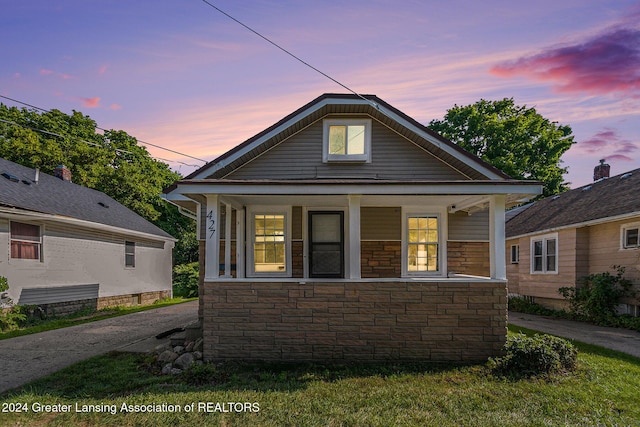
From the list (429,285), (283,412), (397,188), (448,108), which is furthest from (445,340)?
(448,108)

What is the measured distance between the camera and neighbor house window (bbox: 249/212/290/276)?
9211 millimetres

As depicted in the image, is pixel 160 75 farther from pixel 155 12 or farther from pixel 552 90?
pixel 552 90

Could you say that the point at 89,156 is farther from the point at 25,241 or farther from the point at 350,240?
the point at 350,240

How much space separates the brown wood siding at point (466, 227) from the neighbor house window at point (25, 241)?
1251 cm

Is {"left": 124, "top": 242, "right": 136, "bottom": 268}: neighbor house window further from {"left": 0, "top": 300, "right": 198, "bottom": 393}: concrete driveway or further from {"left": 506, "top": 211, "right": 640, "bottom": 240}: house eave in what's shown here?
{"left": 506, "top": 211, "right": 640, "bottom": 240}: house eave

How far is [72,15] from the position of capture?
8938 millimetres

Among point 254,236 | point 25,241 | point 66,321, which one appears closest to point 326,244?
point 254,236

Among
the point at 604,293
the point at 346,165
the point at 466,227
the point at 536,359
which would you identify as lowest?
the point at 536,359

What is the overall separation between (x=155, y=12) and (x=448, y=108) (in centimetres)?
2755

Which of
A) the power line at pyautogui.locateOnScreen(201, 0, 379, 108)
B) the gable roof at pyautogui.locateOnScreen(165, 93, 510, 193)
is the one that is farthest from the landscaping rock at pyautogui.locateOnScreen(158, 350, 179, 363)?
the power line at pyautogui.locateOnScreen(201, 0, 379, 108)

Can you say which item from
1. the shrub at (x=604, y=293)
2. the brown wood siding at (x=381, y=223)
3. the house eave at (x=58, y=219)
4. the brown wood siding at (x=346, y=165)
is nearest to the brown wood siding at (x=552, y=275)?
the shrub at (x=604, y=293)

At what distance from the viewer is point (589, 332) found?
10.4 meters

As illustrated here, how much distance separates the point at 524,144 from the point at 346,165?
24267 mm

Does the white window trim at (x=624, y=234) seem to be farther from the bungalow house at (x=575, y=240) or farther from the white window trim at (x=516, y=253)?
the white window trim at (x=516, y=253)
